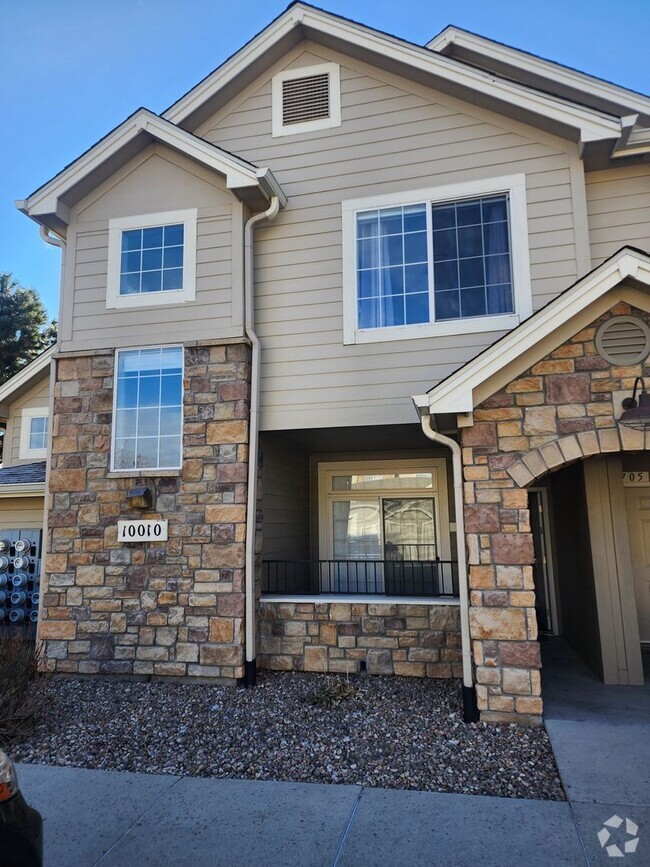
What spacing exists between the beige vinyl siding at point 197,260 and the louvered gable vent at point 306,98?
1.42 metres

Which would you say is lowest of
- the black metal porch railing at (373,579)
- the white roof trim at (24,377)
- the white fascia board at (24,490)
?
the black metal porch railing at (373,579)

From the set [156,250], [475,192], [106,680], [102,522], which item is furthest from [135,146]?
[106,680]

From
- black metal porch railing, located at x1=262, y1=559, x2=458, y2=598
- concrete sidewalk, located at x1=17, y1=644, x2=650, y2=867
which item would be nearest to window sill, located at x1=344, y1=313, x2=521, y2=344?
black metal porch railing, located at x1=262, y1=559, x2=458, y2=598

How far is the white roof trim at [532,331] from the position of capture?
181 inches

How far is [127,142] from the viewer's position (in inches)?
285

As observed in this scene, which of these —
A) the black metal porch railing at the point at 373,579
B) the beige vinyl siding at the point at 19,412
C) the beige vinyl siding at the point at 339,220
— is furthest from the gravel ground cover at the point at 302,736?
the beige vinyl siding at the point at 19,412

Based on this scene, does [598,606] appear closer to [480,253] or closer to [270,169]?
[480,253]

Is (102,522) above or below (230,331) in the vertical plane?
below

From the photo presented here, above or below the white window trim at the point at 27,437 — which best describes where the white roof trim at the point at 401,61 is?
above

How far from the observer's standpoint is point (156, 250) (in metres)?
7.27

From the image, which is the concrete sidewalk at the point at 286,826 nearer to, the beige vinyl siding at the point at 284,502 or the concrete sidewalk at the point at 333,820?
the concrete sidewalk at the point at 333,820

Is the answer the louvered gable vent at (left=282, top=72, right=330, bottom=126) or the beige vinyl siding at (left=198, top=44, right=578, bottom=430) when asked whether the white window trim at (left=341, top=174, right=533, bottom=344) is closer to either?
the beige vinyl siding at (left=198, top=44, right=578, bottom=430)

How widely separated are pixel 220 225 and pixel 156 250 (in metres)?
0.94

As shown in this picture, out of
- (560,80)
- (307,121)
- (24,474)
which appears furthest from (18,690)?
(560,80)
